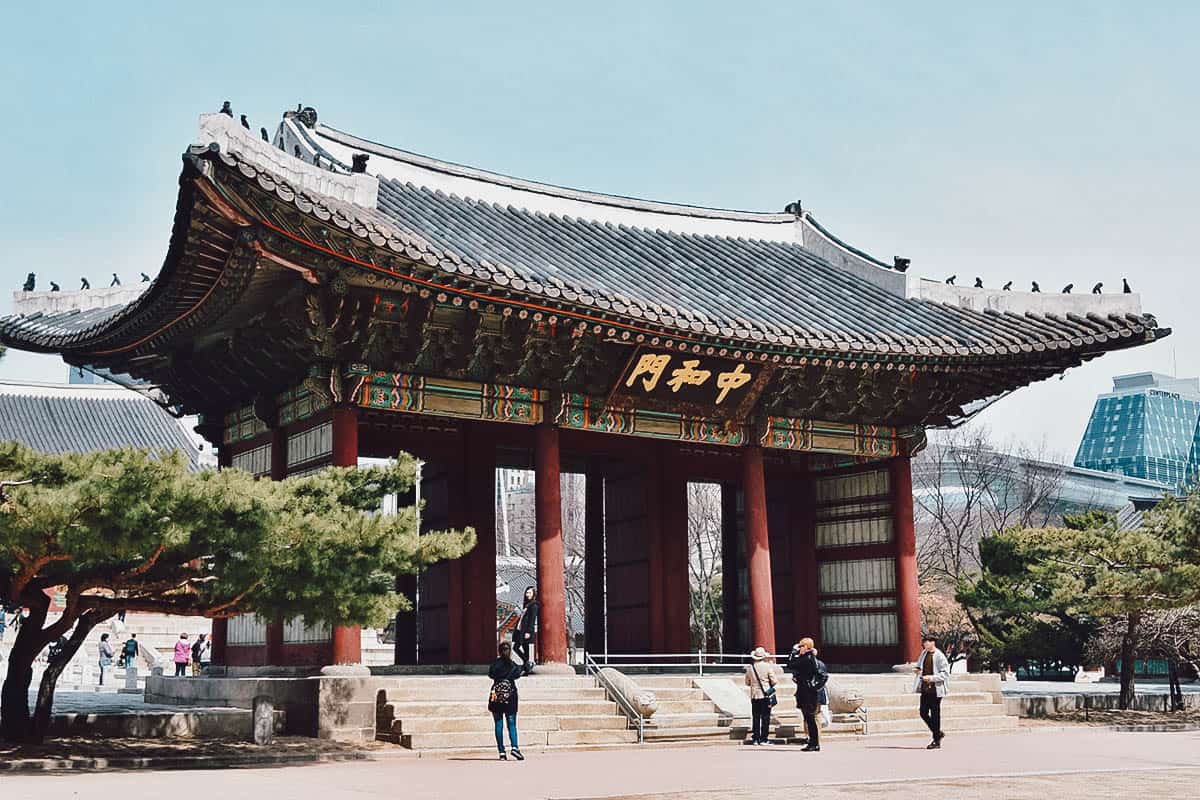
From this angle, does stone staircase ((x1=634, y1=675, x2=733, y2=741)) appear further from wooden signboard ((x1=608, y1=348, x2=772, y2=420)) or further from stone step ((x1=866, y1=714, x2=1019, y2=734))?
wooden signboard ((x1=608, y1=348, x2=772, y2=420))

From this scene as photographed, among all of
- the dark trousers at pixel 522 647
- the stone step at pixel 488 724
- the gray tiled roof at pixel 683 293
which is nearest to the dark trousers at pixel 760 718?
the stone step at pixel 488 724

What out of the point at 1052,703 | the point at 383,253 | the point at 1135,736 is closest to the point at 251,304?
the point at 383,253

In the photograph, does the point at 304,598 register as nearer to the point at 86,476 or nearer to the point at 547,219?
the point at 86,476

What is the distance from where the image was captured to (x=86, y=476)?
1166 cm

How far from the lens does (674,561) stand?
22766mm

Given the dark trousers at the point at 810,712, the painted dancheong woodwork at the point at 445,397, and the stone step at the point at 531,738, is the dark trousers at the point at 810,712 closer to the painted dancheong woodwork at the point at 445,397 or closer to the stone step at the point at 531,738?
the stone step at the point at 531,738

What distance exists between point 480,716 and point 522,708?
714mm

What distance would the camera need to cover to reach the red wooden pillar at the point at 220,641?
67.9ft

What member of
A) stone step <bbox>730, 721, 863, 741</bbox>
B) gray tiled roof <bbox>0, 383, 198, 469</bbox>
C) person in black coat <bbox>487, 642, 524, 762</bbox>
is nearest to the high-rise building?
gray tiled roof <bbox>0, 383, 198, 469</bbox>

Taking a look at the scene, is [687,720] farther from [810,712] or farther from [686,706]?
[810,712]

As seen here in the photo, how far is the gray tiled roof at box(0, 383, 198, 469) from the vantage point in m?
47.6

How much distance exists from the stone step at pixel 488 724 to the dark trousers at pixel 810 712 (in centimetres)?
257

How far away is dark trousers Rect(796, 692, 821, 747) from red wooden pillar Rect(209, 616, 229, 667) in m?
9.77

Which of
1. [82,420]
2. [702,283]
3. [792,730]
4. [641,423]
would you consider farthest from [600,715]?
[82,420]
